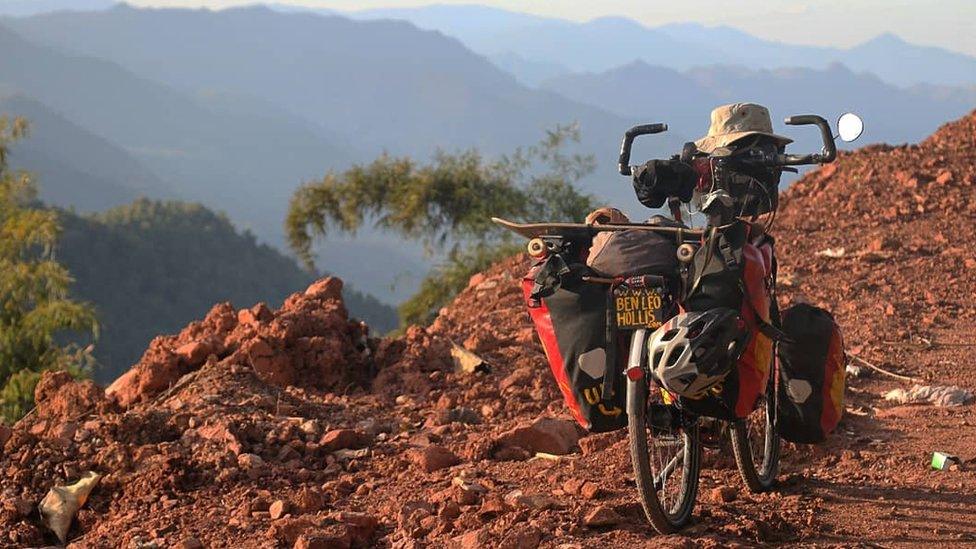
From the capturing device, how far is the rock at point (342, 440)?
5430 mm

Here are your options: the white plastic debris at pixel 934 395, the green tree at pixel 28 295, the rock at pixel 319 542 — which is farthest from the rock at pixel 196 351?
the green tree at pixel 28 295

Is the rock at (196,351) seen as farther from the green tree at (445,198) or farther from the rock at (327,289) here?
the green tree at (445,198)

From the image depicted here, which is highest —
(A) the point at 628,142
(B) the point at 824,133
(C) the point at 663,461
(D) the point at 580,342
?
(B) the point at 824,133

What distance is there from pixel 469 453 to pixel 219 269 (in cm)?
6539

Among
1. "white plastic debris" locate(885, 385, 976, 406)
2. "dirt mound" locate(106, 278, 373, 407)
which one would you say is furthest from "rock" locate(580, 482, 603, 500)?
"dirt mound" locate(106, 278, 373, 407)

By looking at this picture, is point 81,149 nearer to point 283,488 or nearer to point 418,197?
point 418,197

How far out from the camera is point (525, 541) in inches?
146

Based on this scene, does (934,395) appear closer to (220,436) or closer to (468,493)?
(468,493)

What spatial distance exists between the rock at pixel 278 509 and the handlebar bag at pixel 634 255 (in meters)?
1.70

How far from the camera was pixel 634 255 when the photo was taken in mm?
3619

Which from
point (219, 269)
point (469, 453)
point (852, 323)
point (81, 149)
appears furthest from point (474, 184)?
point (81, 149)

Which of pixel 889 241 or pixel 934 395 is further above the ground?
pixel 889 241

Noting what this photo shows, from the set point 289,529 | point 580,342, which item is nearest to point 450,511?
point 289,529

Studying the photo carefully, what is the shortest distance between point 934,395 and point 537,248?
323cm
